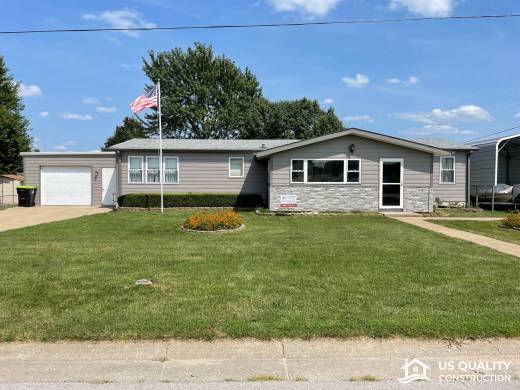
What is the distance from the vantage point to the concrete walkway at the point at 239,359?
10.7 feet

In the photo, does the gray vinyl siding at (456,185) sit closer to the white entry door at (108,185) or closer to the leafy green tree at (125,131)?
the white entry door at (108,185)

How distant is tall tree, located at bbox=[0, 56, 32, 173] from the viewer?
33.3m

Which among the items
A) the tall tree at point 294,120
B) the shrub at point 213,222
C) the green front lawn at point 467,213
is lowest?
the green front lawn at point 467,213

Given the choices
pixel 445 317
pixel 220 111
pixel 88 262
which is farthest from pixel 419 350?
pixel 220 111

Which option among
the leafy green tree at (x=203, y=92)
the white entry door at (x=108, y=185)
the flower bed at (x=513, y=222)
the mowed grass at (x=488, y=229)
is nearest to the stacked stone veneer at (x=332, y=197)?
the mowed grass at (x=488, y=229)

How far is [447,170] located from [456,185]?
0.83 metres

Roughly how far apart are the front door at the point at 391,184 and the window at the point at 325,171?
166cm

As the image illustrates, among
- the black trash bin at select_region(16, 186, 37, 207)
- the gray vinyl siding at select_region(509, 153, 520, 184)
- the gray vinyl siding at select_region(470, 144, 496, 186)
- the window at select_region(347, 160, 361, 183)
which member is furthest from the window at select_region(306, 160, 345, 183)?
the black trash bin at select_region(16, 186, 37, 207)

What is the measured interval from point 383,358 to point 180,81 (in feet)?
127

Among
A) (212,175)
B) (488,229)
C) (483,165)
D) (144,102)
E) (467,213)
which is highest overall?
(144,102)

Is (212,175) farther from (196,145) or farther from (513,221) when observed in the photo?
(513,221)

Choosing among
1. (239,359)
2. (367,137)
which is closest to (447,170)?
(367,137)

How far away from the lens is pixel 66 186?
70.5 feet

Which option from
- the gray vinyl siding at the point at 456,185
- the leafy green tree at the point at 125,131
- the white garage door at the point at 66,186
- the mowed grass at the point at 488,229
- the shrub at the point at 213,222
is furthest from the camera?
the leafy green tree at the point at 125,131
